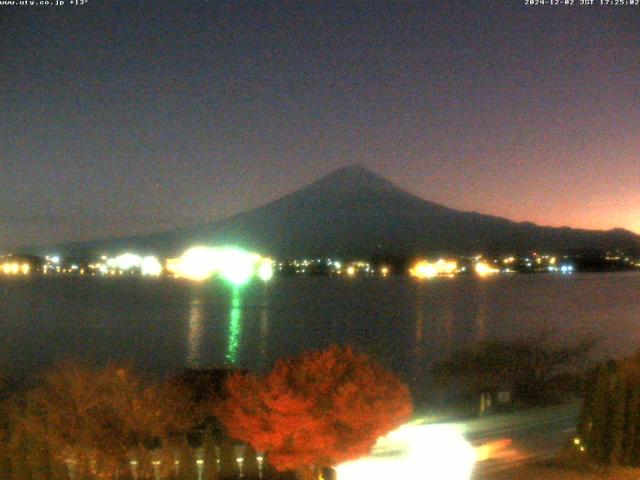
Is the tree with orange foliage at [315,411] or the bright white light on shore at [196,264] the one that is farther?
the bright white light on shore at [196,264]

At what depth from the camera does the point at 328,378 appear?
6602mm

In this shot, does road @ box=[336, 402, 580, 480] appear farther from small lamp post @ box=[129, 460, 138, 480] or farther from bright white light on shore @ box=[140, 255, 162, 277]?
bright white light on shore @ box=[140, 255, 162, 277]

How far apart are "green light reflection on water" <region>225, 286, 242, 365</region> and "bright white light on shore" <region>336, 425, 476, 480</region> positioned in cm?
2208

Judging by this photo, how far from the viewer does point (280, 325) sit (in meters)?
49.0

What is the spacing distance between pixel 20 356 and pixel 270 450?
29.8 meters

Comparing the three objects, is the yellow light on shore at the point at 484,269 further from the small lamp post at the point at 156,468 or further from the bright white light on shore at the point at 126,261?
the small lamp post at the point at 156,468

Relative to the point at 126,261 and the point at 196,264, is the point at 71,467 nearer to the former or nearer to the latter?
Answer: the point at 196,264

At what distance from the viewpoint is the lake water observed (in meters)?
33.9

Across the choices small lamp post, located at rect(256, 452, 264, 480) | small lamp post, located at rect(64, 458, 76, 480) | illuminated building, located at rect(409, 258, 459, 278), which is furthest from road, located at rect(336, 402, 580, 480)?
illuminated building, located at rect(409, 258, 459, 278)

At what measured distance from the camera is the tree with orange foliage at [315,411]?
6465 mm

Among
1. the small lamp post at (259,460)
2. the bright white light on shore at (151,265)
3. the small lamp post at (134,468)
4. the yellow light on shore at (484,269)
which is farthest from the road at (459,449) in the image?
the bright white light on shore at (151,265)

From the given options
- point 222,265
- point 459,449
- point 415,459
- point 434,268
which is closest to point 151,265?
point 222,265

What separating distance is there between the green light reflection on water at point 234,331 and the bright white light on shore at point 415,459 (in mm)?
22077

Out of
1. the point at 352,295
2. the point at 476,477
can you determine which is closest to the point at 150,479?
the point at 476,477
